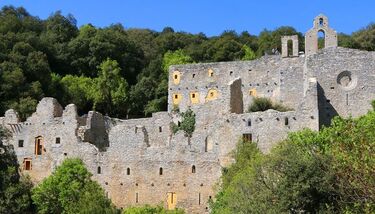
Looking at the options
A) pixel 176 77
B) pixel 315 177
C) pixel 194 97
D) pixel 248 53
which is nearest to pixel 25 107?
pixel 176 77

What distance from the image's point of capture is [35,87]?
58.8m

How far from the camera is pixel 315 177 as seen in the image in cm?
2859

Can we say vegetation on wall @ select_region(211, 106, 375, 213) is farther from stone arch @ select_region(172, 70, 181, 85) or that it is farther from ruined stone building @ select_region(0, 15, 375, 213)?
stone arch @ select_region(172, 70, 181, 85)

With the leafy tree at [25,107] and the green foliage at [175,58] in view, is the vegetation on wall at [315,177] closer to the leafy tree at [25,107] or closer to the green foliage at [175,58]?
the leafy tree at [25,107]

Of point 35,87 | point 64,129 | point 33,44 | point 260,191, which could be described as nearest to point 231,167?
point 260,191

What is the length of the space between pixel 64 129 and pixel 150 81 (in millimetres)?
19720

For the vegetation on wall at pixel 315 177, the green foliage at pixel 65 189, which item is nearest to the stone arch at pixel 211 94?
the green foliage at pixel 65 189

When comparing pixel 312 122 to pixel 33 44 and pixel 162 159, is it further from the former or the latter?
pixel 33 44

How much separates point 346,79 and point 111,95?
26398 millimetres

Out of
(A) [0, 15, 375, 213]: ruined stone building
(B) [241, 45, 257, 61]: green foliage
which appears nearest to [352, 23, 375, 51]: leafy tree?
(B) [241, 45, 257, 61]: green foliage

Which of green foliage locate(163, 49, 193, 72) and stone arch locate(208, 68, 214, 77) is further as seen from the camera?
green foliage locate(163, 49, 193, 72)

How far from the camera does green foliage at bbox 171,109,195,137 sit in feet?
160

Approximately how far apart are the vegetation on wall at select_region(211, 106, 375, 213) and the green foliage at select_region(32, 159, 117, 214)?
1073 centimetres

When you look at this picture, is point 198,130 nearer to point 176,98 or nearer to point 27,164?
point 176,98
